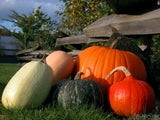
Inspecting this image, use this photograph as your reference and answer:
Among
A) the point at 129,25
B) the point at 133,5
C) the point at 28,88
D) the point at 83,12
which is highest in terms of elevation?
the point at 83,12

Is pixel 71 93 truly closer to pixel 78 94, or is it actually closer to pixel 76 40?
pixel 78 94

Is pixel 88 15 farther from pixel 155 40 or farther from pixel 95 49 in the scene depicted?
pixel 95 49

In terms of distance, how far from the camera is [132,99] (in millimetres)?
1762

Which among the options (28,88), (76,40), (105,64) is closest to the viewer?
(28,88)

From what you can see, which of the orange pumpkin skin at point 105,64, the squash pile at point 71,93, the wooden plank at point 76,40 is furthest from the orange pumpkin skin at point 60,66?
the wooden plank at point 76,40

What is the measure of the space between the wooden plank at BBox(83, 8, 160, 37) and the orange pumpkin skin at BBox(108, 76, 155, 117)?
3.47 feet

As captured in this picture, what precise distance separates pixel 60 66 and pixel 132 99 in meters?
1.10

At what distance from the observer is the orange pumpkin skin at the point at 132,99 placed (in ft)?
5.76

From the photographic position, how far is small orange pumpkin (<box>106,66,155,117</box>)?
5.76 ft

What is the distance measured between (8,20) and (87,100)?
16.7 m

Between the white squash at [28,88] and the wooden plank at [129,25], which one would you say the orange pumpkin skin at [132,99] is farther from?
the wooden plank at [129,25]

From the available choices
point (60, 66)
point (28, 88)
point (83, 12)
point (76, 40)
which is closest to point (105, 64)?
point (60, 66)

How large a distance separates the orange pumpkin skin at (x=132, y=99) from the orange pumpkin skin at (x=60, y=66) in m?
0.88

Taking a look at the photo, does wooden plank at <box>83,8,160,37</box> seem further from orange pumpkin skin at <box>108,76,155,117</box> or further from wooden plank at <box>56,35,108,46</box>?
orange pumpkin skin at <box>108,76,155,117</box>
